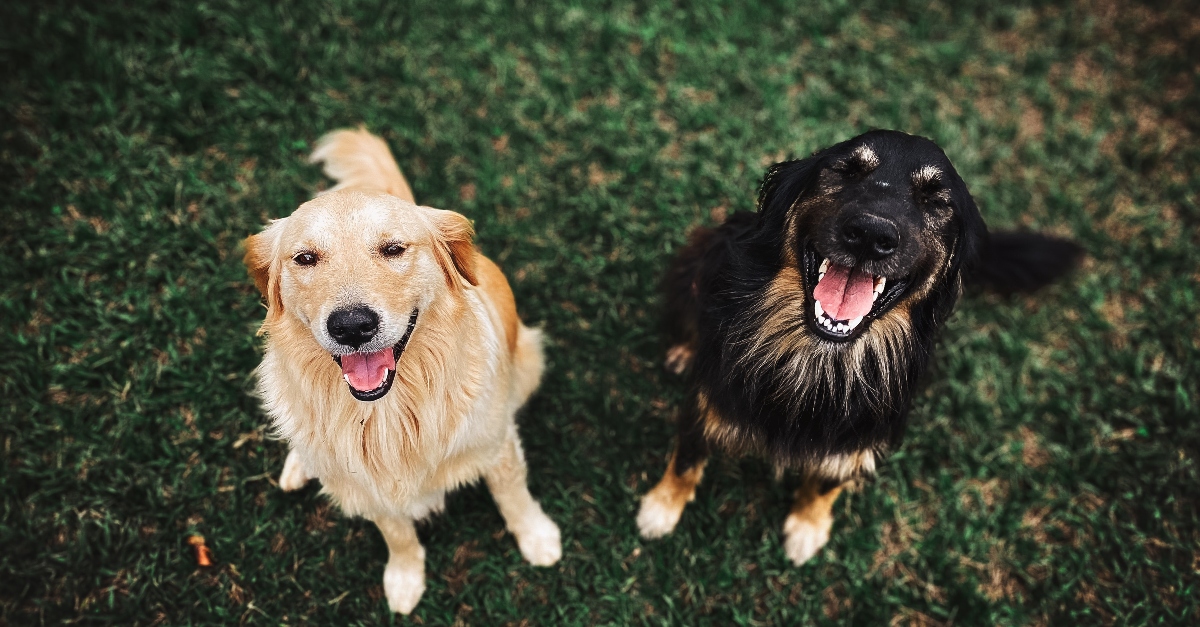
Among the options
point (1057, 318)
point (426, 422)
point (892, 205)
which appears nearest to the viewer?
point (892, 205)

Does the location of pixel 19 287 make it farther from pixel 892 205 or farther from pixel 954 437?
pixel 954 437

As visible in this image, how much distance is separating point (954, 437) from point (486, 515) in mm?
2512

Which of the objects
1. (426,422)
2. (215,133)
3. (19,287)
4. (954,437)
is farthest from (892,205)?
(19,287)

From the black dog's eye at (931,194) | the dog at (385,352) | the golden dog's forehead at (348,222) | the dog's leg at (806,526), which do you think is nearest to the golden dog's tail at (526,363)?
the dog at (385,352)

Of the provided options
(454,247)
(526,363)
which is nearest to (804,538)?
(526,363)

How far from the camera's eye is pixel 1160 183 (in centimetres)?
461

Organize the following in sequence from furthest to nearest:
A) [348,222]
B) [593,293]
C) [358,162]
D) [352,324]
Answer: [593,293] < [358,162] < [348,222] < [352,324]

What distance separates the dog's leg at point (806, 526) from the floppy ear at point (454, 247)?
1.97 m

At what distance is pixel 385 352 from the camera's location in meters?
2.31

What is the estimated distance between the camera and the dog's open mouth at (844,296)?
97.3 inches

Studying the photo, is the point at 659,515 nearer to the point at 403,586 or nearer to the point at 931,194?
the point at 403,586

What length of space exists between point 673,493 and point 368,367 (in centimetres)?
177

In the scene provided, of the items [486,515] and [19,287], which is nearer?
[486,515]

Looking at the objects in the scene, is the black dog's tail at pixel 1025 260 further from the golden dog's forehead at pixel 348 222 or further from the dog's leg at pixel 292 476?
the dog's leg at pixel 292 476
